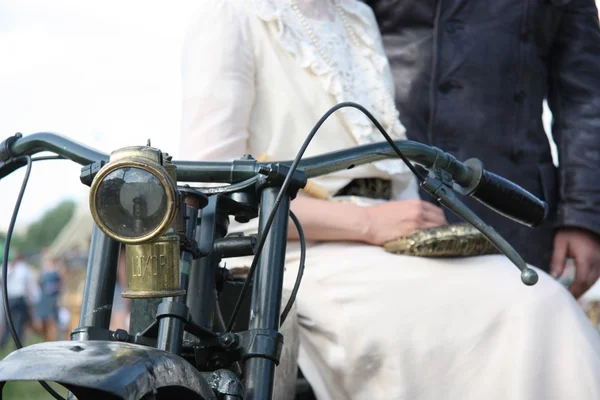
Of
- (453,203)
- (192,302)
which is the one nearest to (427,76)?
(453,203)

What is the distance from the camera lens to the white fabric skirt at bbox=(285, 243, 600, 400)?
2.08 m

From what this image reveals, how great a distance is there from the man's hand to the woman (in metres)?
0.82

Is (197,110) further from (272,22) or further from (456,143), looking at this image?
(456,143)

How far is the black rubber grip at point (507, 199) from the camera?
5.42ft

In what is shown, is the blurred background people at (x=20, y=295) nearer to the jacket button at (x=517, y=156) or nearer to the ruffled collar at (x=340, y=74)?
the jacket button at (x=517, y=156)

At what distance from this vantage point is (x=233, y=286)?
1621 mm

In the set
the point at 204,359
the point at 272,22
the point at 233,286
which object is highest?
the point at 272,22

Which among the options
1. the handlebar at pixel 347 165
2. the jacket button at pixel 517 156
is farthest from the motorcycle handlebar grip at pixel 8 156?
the jacket button at pixel 517 156

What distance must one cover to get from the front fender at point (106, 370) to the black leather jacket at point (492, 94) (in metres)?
2.16

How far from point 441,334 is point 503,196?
1.83 feet

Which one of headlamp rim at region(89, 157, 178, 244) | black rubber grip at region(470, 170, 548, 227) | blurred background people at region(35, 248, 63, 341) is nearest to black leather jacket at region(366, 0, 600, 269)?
black rubber grip at region(470, 170, 548, 227)

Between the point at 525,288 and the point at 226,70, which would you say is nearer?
the point at 525,288

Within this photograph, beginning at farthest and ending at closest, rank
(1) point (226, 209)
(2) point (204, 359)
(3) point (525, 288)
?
(3) point (525, 288)
(1) point (226, 209)
(2) point (204, 359)

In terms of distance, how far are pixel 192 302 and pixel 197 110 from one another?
1070mm
